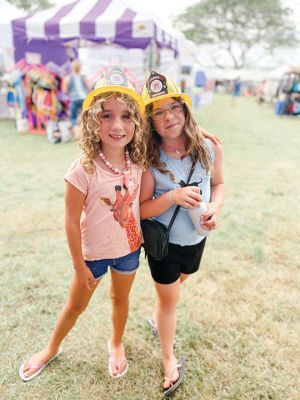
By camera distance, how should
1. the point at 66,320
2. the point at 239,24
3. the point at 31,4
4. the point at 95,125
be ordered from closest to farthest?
the point at 95,125 < the point at 66,320 < the point at 31,4 < the point at 239,24

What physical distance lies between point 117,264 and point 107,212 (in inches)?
11.4

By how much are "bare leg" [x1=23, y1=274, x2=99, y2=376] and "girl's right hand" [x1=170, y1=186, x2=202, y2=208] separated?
0.60 meters

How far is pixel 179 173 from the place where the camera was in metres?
1.48

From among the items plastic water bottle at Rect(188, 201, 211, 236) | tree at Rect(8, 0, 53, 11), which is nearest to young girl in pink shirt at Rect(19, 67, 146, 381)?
plastic water bottle at Rect(188, 201, 211, 236)

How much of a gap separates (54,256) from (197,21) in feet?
144

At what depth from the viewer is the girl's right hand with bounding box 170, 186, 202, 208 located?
1.36m

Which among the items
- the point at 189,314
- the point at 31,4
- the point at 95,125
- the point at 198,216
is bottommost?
the point at 189,314

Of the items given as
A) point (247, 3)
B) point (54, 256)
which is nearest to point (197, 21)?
point (247, 3)

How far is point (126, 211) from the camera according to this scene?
4.71 ft

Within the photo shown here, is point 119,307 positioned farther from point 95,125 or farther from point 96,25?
point 96,25

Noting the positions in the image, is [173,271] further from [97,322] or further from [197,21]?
[197,21]

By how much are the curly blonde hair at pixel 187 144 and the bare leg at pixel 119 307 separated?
559 mm

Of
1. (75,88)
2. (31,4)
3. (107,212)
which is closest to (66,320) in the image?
(107,212)

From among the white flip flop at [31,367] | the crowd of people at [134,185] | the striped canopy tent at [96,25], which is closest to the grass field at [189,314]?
the white flip flop at [31,367]
